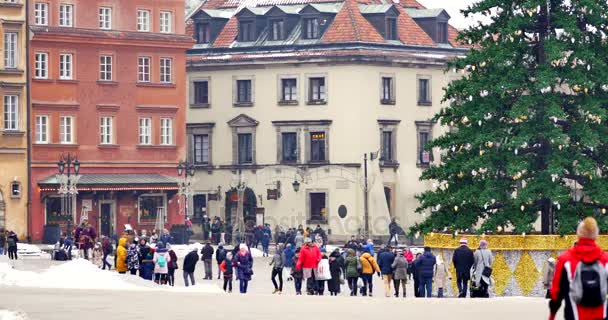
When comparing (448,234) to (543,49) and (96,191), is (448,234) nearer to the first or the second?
(543,49)

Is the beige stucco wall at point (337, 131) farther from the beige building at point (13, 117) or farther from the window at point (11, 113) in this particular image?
the window at point (11, 113)

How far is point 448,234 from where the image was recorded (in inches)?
2327

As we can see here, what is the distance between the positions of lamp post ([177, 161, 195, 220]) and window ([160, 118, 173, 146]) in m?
1.34

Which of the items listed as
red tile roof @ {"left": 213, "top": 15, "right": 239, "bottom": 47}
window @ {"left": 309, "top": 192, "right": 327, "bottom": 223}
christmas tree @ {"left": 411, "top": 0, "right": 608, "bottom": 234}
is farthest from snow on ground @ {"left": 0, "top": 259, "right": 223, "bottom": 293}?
red tile roof @ {"left": 213, "top": 15, "right": 239, "bottom": 47}

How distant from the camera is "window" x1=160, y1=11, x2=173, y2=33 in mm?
104188

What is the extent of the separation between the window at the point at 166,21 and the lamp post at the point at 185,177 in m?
6.64

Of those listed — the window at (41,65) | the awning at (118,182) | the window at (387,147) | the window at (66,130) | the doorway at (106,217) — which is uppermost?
the window at (41,65)

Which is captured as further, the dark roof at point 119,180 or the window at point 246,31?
the window at point 246,31

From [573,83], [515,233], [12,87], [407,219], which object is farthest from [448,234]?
[407,219]

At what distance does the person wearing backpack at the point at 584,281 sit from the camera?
24000 millimetres

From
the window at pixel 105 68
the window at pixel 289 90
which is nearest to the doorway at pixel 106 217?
the window at pixel 105 68

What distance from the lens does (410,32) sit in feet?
367

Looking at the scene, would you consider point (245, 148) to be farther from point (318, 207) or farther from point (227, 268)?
point (227, 268)

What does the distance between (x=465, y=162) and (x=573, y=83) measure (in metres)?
3.70
